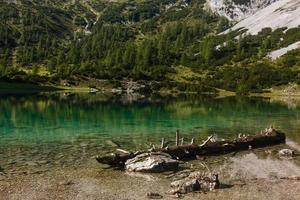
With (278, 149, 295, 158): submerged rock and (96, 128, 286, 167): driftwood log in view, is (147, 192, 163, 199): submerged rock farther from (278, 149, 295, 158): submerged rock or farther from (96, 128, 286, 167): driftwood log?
(278, 149, 295, 158): submerged rock

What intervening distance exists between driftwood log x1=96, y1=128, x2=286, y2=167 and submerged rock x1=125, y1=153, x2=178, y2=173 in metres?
1.25

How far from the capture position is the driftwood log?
141 feet

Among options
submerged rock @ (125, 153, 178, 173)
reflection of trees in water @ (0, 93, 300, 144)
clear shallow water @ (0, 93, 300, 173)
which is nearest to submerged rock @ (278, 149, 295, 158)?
clear shallow water @ (0, 93, 300, 173)

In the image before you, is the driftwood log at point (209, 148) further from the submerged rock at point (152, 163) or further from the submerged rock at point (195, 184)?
the submerged rock at point (195, 184)

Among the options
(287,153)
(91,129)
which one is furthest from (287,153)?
(91,129)

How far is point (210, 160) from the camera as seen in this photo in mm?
48000

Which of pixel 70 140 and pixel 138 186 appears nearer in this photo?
pixel 138 186

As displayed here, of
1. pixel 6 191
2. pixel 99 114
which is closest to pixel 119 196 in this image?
pixel 6 191

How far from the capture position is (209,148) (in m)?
50.9

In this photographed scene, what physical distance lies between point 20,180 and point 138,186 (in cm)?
1010

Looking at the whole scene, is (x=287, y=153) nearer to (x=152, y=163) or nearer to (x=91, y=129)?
(x=152, y=163)

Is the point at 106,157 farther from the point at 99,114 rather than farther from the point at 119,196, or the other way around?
the point at 99,114

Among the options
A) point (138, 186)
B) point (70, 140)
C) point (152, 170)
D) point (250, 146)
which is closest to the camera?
point (138, 186)

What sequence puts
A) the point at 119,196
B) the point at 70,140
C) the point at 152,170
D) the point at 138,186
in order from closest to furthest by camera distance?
the point at 119,196, the point at 138,186, the point at 152,170, the point at 70,140
